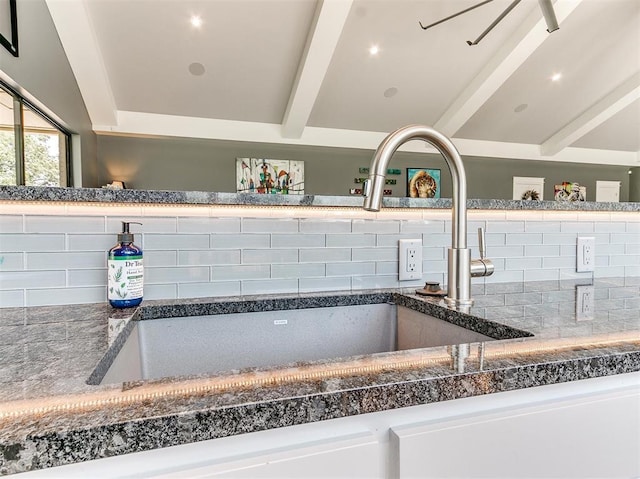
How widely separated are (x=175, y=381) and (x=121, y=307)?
16.5 inches

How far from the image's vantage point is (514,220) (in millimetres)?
1043

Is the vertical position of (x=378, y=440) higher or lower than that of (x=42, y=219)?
lower

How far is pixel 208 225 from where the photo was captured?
812 mm

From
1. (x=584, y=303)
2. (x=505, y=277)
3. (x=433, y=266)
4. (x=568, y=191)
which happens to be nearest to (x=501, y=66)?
(x=568, y=191)

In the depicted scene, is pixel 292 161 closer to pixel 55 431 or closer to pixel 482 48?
pixel 482 48

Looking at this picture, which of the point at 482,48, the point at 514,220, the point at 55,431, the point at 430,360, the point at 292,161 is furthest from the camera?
the point at 292,161

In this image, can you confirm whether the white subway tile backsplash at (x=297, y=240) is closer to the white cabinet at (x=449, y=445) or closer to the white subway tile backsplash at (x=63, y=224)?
the white subway tile backsplash at (x=63, y=224)

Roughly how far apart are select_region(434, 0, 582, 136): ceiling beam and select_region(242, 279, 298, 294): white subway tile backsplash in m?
3.60

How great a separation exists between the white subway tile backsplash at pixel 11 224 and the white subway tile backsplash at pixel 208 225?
291 mm

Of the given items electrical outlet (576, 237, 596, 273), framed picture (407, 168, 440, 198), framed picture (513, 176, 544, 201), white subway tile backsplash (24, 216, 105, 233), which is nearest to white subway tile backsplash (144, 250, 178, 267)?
white subway tile backsplash (24, 216, 105, 233)

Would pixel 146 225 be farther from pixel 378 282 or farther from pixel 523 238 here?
pixel 523 238

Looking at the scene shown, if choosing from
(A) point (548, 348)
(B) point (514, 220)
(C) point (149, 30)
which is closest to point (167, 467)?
(A) point (548, 348)

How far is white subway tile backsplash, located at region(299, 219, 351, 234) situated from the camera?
88 centimetres

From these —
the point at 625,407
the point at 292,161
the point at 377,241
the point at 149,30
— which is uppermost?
the point at 149,30
